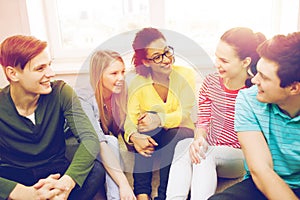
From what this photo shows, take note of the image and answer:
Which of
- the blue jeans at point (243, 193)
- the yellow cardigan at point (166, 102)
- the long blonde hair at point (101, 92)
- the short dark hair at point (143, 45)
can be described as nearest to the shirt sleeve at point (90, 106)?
the long blonde hair at point (101, 92)

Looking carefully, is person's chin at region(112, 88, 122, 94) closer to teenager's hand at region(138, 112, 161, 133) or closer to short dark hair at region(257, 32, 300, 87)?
teenager's hand at region(138, 112, 161, 133)

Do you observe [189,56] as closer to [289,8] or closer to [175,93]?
[175,93]

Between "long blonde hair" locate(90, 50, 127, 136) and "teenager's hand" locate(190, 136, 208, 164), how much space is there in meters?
0.36

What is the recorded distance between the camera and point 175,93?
1.53 m

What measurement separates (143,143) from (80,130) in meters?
0.30

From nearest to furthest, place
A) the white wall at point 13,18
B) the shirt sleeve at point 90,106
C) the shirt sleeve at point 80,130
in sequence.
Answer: the shirt sleeve at point 80,130
the shirt sleeve at point 90,106
the white wall at point 13,18

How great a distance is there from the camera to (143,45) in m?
1.50

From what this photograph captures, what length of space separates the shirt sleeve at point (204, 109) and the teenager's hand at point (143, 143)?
0.77 feet

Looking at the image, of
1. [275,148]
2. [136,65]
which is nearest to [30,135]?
[136,65]

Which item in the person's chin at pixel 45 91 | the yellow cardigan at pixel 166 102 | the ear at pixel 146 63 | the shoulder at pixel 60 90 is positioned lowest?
the yellow cardigan at pixel 166 102

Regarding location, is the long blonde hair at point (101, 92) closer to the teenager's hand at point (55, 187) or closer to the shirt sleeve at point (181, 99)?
the shirt sleeve at point (181, 99)

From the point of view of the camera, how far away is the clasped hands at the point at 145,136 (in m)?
1.50

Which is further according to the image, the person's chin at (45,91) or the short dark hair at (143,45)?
the short dark hair at (143,45)

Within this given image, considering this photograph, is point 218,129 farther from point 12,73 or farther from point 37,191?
point 12,73
